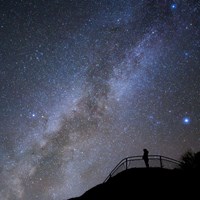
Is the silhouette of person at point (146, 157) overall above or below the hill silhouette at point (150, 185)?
above

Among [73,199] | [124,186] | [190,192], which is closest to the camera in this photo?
[190,192]

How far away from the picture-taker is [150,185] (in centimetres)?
1498

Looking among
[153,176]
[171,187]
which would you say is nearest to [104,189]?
[153,176]

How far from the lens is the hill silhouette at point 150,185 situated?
1435cm

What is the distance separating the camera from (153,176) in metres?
15.6

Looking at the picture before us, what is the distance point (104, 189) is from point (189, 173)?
5.81 meters

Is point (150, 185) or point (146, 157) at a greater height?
point (146, 157)

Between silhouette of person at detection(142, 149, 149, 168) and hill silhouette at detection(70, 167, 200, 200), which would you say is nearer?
hill silhouette at detection(70, 167, 200, 200)

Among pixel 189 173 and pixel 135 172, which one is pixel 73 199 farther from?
pixel 189 173

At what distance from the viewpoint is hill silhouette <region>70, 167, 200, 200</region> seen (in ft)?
47.1

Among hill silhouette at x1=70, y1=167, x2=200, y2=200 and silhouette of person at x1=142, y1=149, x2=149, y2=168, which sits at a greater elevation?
silhouette of person at x1=142, y1=149, x2=149, y2=168

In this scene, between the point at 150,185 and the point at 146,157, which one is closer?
the point at 150,185

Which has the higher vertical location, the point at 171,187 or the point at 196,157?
the point at 196,157

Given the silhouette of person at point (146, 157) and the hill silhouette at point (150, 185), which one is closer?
the hill silhouette at point (150, 185)
